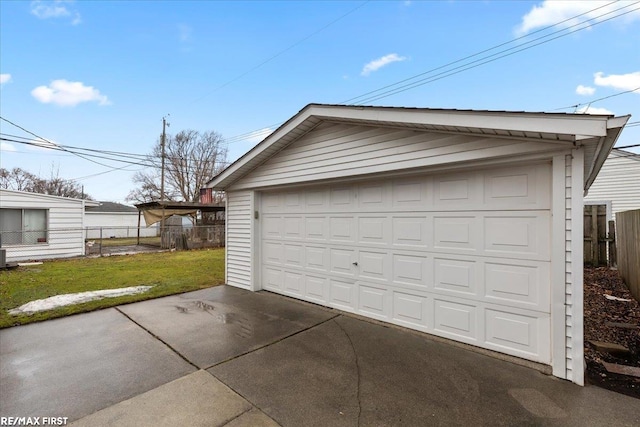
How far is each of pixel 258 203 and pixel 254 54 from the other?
9704mm

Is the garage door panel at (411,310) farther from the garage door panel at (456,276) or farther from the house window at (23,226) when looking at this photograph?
the house window at (23,226)

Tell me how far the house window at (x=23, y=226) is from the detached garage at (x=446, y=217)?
38.9 ft

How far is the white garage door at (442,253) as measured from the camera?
325 centimetres

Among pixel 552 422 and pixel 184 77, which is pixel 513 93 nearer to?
pixel 552 422

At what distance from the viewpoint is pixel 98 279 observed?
7.71 metres

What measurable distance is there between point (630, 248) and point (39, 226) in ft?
62.4

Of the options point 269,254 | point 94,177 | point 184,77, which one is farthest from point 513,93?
point 94,177

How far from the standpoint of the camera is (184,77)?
46.7 feet

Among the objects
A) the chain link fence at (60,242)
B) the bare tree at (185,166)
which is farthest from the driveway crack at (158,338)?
the bare tree at (185,166)

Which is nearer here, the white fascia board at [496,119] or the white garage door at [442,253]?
the white fascia board at [496,119]

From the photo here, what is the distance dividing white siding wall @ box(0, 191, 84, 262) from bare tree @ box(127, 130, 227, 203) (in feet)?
48.0

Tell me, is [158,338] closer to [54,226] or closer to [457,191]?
[457,191]

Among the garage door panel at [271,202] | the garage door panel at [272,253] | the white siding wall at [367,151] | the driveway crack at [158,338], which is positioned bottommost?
the driveway crack at [158,338]

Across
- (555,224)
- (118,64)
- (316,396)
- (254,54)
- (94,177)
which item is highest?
(254,54)
